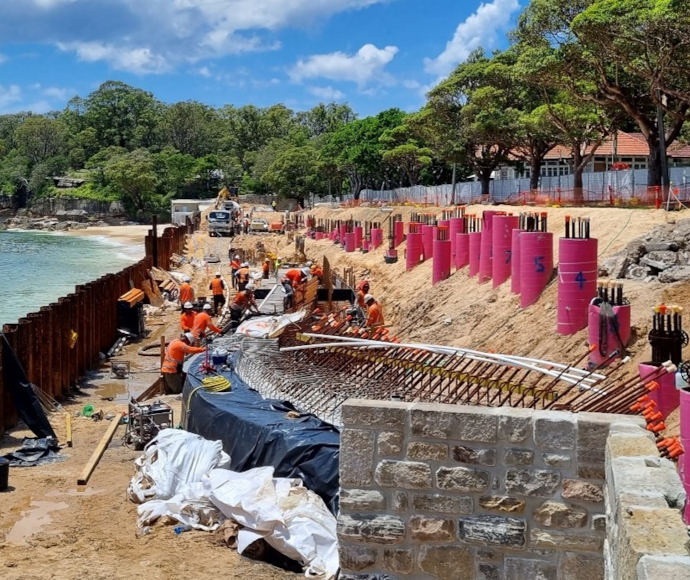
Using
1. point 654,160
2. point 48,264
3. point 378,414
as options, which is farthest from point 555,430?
point 48,264

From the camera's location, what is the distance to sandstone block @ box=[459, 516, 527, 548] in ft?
19.5

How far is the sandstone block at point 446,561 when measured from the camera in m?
6.05

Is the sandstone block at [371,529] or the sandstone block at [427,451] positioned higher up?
the sandstone block at [427,451]

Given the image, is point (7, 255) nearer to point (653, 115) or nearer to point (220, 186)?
point (220, 186)

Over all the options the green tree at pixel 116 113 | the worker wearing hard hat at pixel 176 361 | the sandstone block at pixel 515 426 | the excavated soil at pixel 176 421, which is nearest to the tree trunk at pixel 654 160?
the excavated soil at pixel 176 421

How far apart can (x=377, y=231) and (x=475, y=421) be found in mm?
35888

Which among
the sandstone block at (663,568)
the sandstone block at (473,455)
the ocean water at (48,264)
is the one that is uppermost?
the sandstone block at (663,568)

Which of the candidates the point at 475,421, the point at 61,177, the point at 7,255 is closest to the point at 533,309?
the point at 475,421

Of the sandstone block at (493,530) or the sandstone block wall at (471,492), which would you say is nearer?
the sandstone block wall at (471,492)

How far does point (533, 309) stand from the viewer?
18.0 metres

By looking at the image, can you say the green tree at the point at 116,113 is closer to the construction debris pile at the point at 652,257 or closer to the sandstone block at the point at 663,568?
the construction debris pile at the point at 652,257

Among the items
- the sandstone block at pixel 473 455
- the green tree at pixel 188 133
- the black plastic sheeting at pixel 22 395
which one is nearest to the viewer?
the sandstone block at pixel 473 455

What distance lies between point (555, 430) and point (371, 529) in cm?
155

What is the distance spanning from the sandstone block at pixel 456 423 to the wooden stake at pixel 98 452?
601 centimetres
